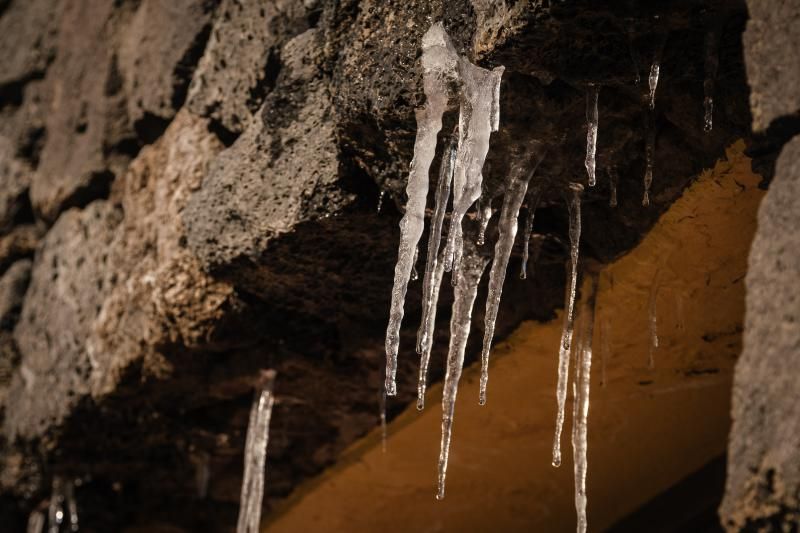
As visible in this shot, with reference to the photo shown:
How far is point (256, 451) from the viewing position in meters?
2.37

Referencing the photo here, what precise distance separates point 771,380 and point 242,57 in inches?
53.7

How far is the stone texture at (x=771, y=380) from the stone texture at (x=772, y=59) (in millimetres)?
45

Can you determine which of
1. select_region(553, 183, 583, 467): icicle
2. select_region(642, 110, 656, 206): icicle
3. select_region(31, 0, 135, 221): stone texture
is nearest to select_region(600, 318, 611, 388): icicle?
select_region(553, 183, 583, 467): icicle

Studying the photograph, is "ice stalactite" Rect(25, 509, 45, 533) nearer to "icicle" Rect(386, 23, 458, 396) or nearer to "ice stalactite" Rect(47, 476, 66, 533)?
"ice stalactite" Rect(47, 476, 66, 533)

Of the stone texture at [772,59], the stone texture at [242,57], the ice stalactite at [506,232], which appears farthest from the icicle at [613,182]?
the stone texture at [242,57]

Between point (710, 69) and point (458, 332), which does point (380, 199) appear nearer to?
point (458, 332)

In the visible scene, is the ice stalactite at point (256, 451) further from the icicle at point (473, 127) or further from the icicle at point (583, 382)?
the icicle at point (473, 127)

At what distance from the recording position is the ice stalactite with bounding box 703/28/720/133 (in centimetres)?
129

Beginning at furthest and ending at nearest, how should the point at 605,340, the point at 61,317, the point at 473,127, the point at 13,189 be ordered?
the point at 13,189 < the point at 61,317 < the point at 605,340 < the point at 473,127

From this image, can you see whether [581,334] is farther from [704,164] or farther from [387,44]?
[387,44]

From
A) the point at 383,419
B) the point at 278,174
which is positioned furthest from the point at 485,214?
the point at 383,419

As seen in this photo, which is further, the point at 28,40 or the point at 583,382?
the point at 28,40

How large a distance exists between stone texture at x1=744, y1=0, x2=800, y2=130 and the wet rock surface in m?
0.16

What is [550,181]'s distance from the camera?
1.61 meters
